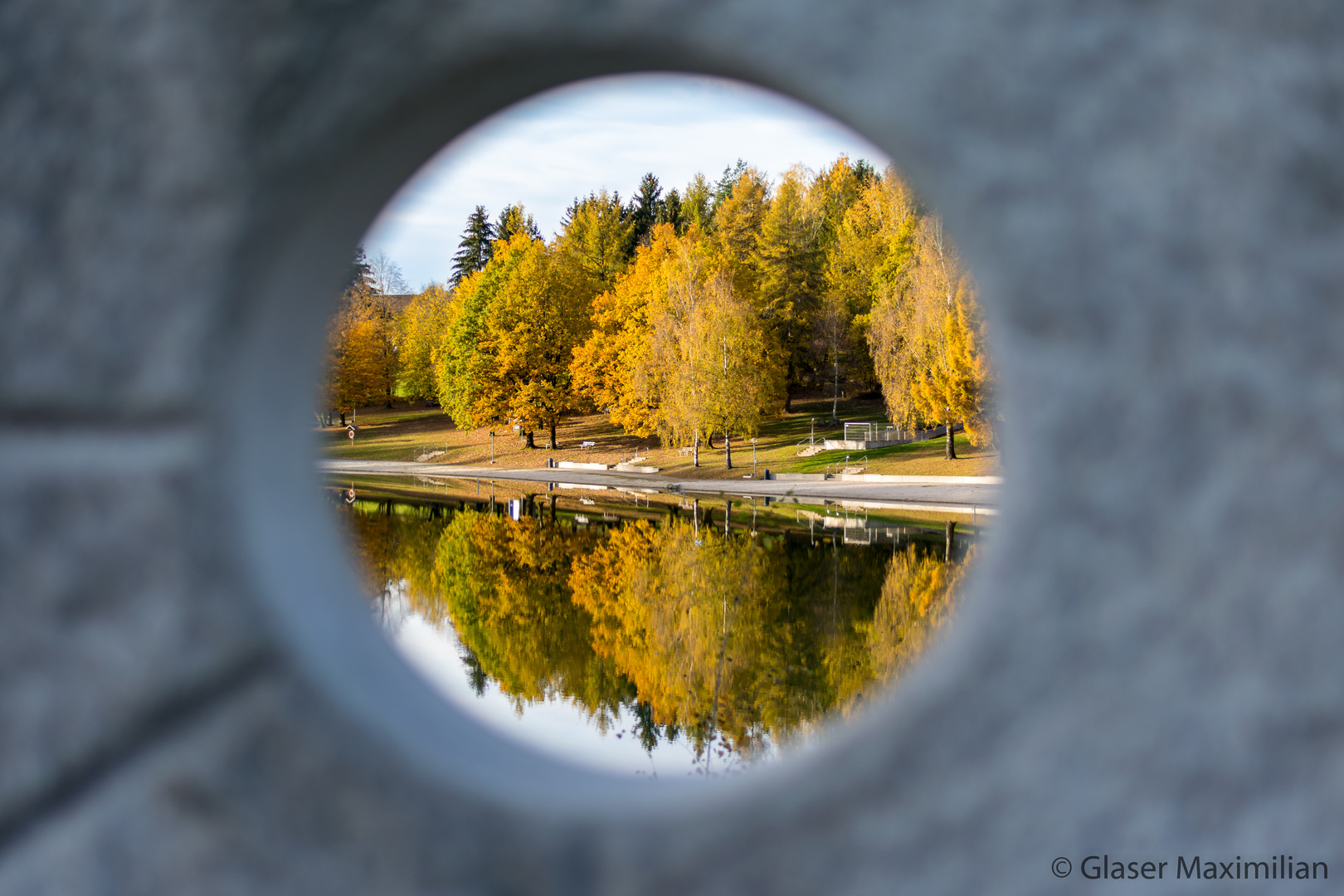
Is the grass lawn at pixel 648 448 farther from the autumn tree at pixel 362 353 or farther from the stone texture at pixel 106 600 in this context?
the stone texture at pixel 106 600

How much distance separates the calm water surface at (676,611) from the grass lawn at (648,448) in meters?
6.67

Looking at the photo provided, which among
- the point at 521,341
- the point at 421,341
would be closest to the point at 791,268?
the point at 521,341

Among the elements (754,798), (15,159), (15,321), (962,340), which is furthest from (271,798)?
(962,340)

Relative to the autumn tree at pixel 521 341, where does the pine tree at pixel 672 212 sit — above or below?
above

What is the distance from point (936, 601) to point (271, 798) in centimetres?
1307

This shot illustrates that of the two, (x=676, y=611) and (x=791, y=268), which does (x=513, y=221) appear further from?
(x=676, y=611)

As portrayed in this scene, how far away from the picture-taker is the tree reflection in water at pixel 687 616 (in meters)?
12.4

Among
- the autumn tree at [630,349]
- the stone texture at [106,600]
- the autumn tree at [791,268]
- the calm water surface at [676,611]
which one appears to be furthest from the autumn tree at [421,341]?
the stone texture at [106,600]

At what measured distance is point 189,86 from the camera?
1402 mm

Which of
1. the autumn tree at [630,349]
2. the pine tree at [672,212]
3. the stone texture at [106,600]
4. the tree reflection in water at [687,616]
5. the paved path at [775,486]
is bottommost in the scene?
the tree reflection in water at [687,616]

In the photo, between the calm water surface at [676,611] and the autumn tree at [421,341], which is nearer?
the calm water surface at [676,611]

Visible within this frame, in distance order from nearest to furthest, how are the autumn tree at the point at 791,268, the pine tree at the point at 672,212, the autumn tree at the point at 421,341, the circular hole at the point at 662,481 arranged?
the circular hole at the point at 662,481
the autumn tree at the point at 791,268
the autumn tree at the point at 421,341
the pine tree at the point at 672,212

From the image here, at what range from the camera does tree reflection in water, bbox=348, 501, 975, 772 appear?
1238 centimetres

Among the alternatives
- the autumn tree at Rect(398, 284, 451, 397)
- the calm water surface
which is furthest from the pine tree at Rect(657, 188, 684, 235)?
the calm water surface
